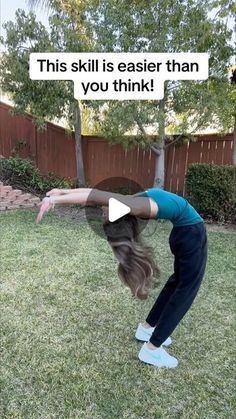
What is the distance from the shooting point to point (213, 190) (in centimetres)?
501

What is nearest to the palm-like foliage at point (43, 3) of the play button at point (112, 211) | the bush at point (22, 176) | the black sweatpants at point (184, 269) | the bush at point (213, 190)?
the bush at point (22, 176)

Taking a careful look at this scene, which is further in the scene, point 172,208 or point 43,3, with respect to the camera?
point 43,3

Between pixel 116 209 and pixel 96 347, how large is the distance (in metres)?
1.07

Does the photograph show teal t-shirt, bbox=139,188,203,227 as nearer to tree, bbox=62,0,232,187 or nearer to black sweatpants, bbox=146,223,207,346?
black sweatpants, bbox=146,223,207,346

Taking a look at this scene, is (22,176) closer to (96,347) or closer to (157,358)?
(96,347)

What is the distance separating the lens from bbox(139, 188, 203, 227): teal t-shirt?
5.29 ft

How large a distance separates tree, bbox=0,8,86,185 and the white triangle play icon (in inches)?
169

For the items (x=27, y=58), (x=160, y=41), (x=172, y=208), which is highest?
Answer: (x=160, y=41)

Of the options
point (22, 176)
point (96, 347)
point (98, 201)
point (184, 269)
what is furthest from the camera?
point (22, 176)

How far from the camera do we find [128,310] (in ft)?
8.37

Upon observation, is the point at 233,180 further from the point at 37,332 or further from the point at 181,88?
the point at 37,332

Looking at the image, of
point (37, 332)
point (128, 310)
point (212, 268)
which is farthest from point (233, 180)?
point (37, 332)

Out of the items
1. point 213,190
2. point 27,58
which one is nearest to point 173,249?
point 213,190

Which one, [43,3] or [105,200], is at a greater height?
[43,3]
